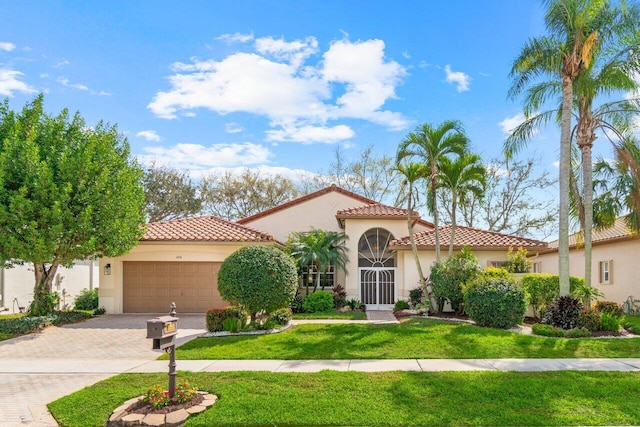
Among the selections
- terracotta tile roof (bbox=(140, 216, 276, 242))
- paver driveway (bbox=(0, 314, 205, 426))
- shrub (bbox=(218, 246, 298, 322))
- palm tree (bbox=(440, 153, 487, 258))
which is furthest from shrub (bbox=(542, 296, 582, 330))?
terracotta tile roof (bbox=(140, 216, 276, 242))

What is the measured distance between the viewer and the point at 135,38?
13000 millimetres

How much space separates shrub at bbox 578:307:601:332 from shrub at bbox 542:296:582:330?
0.39 ft

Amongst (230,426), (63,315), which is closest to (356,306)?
(63,315)

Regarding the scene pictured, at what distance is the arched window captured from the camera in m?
22.1

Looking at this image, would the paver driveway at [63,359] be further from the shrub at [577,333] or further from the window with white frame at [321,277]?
the shrub at [577,333]

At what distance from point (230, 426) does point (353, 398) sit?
188cm

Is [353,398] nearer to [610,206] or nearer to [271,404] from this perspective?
[271,404]

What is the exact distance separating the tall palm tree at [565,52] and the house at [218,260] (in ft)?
20.2

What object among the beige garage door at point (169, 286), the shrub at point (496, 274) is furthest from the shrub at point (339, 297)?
the shrub at point (496, 274)

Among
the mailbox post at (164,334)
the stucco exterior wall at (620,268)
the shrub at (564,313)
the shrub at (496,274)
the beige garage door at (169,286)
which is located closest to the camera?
the mailbox post at (164,334)

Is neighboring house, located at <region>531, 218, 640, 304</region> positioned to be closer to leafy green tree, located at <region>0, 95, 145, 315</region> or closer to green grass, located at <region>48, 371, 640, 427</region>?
green grass, located at <region>48, 371, 640, 427</region>

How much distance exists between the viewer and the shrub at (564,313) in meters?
12.7

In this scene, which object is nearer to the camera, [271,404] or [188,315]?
[271,404]

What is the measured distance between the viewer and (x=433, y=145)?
55.0 ft
